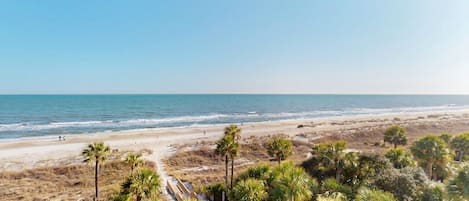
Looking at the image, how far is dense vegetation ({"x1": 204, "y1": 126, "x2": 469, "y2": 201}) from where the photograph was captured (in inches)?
457

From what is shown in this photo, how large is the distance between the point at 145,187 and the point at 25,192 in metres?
14.4

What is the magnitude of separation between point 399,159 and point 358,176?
363 cm

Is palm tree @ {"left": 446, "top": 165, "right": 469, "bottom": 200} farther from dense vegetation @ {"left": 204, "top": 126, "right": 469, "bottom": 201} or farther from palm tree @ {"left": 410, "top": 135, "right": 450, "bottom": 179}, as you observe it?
palm tree @ {"left": 410, "top": 135, "right": 450, "bottom": 179}

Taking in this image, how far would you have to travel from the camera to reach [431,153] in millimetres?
18688

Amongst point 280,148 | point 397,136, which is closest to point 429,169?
point 280,148

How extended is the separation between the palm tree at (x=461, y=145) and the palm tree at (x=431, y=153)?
7.66m

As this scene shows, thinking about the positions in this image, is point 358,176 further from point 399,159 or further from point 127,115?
point 127,115

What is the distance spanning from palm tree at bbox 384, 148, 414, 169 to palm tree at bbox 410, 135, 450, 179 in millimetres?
1646

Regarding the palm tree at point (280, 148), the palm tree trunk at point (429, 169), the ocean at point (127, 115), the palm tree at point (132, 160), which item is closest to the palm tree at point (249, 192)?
the palm tree at point (280, 148)

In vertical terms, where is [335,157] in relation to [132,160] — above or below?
above

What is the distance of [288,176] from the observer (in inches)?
490

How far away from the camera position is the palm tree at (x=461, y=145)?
77.2 feet

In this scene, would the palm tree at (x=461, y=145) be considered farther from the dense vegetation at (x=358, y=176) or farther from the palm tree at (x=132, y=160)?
the palm tree at (x=132, y=160)

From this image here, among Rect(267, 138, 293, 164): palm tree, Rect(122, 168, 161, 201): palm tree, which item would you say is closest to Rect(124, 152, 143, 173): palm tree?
Rect(122, 168, 161, 201): palm tree
